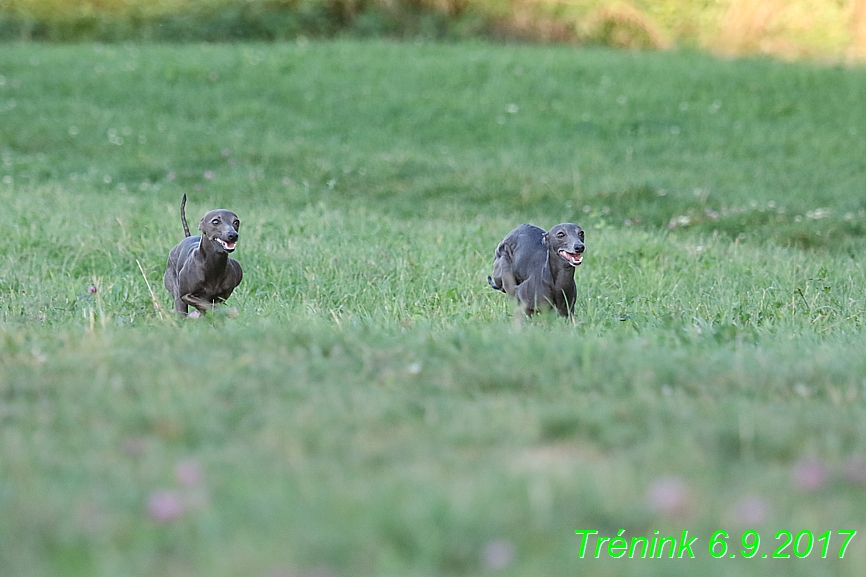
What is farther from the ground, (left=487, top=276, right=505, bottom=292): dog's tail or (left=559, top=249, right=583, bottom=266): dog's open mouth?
(left=559, top=249, right=583, bottom=266): dog's open mouth

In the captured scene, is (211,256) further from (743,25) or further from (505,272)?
→ (743,25)

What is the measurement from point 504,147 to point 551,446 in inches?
473

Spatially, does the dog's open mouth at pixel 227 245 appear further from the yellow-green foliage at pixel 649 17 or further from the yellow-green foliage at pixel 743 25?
the yellow-green foliage at pixel 743 25

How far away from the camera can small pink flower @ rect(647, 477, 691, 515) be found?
8.79 ft

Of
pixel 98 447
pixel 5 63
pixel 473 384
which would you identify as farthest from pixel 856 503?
pixel 5 63

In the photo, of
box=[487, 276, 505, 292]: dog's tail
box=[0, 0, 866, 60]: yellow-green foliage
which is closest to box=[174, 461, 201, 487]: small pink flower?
box=[487, 276, 505, 292]: dog's tail

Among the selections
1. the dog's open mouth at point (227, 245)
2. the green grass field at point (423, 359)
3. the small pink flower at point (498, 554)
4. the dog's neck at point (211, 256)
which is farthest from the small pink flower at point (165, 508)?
the dog's neck at point (211, 256)

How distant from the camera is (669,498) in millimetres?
2693

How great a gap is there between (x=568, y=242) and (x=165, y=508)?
12.0 feet

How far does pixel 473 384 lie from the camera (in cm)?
394

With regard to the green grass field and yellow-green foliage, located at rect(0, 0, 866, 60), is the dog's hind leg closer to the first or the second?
the green grass field

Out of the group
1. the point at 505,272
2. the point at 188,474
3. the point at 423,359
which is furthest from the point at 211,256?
the point at 188,474

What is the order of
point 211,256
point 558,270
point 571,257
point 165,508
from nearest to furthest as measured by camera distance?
1. point 165,508
2. point 571,257
3. point 558,270
4. point 211,256

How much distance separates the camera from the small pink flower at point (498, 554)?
94.5 inches
